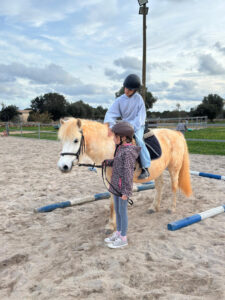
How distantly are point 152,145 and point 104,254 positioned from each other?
5.14ft

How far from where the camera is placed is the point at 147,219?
359 centimetres

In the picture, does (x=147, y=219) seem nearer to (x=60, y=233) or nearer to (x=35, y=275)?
(x=60, y=233)

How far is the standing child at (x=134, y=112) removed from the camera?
2967 millimetres

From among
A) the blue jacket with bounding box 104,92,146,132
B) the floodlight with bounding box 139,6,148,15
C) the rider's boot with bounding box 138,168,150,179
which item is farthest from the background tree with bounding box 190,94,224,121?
the rider's boot with bounding box 138,168,150,179

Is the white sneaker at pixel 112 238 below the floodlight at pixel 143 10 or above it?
below

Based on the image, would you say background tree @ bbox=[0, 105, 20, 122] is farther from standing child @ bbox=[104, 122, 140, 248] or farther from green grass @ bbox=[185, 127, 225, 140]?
standing child @ bbox=[104, 122, 140, 248]

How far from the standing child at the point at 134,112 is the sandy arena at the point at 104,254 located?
955mm

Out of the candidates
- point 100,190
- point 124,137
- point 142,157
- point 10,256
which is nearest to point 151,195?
point 100,190

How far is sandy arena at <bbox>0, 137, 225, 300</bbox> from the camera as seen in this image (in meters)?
2.05

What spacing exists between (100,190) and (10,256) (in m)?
2.72

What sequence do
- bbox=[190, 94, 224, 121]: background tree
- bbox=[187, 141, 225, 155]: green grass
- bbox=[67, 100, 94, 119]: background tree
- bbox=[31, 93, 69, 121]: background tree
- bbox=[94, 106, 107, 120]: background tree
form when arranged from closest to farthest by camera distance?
bbox=[187, 141, 225, 155]: green grass → bbox=[190, 94, 224, 121]: background tree → bbox=[67, 100, 94, 119]: background tree → bbox=[94, 106, 107, 120]: background tree → bbox=[31, 93, 69, 121]: background tree

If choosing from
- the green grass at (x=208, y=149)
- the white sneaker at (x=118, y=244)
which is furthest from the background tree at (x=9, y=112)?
the white sneaker at (x=118, y=244)

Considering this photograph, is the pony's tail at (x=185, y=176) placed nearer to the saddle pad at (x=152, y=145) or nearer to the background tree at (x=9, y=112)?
the saddle pad at (x=152, y=145)

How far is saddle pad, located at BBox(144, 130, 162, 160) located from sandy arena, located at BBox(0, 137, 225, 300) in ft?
3.33
